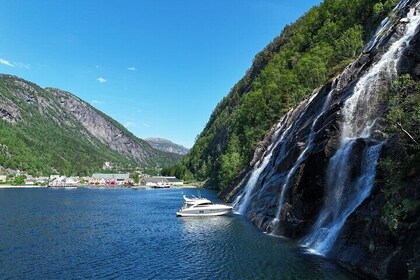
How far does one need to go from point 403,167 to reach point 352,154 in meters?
11.3

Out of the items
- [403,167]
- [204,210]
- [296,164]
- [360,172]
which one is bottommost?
[204,210]

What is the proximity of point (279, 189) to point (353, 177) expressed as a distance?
16894 millimetres

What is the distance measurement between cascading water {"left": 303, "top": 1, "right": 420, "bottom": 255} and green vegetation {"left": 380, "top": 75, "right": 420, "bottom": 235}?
5966mm

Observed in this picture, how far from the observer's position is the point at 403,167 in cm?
2959

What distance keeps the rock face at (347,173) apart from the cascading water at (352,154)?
109mm

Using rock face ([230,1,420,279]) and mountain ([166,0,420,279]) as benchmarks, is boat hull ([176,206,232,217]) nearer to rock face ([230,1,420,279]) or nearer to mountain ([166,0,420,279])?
mountain ([166,0,420,279])

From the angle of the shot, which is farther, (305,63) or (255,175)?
(305,63)

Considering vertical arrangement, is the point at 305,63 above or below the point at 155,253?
above

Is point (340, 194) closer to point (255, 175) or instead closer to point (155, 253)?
point (155, 253)

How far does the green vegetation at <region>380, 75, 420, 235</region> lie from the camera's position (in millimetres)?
26750

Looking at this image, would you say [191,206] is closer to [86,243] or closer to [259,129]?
[86,243]

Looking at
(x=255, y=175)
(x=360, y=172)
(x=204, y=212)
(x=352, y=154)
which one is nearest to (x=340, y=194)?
(x=360, y=172)

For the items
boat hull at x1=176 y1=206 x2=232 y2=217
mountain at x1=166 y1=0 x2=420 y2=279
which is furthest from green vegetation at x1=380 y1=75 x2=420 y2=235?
boat hull at x1=176 y1=206 x2=232 y2=217

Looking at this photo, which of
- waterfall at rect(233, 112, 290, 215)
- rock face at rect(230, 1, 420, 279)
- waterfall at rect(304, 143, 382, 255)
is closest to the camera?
rock face at rect(230, 1, 420, 279)
